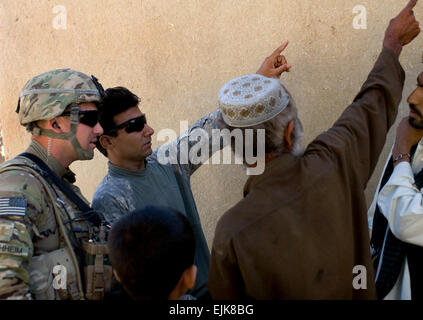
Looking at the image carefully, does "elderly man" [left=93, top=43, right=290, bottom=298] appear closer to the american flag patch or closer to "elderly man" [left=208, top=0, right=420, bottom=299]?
the american flag patch

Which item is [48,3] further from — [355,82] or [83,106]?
[355,82]

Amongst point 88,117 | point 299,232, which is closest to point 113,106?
point 88,117

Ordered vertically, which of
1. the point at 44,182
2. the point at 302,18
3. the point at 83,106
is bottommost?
the point at 44,182

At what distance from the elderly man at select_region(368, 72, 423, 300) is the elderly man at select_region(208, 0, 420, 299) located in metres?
0.26

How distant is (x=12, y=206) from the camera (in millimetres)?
1949

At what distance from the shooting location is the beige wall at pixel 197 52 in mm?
3076

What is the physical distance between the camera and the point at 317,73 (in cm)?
317

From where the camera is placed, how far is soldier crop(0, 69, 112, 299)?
1.91m

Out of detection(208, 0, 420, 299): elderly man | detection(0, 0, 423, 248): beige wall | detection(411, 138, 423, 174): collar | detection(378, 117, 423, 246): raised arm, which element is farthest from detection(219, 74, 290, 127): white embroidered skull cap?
detection(0, 0, 423, 248): beige wall

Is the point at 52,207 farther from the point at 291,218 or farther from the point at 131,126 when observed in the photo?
the point at 291,218

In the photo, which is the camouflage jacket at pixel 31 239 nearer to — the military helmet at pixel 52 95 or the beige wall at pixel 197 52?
the military helmet at pixel 52 95

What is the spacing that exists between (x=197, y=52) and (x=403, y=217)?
210 centimetres
